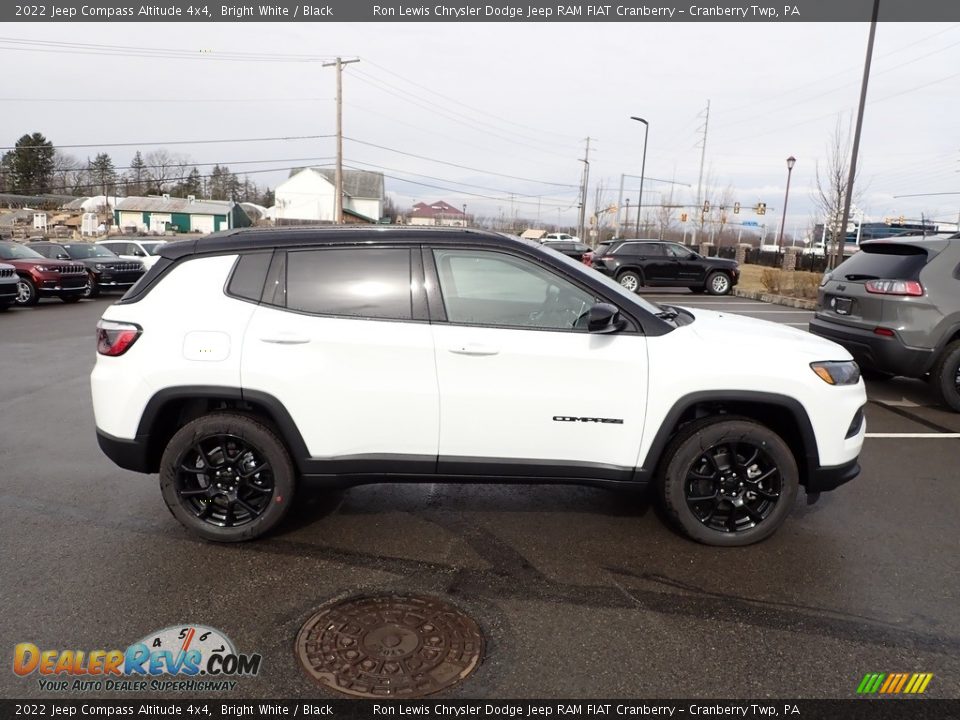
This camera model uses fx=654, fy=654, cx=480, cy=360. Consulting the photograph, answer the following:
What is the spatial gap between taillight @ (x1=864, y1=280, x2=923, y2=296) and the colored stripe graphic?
509cm

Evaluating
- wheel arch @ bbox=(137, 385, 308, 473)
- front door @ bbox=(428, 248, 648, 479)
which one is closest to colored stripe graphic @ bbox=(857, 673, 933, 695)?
front door @ bbox=(428, 248, 648, 479)

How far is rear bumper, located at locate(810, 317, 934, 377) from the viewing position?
6.65 m

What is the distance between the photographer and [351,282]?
3.65 m

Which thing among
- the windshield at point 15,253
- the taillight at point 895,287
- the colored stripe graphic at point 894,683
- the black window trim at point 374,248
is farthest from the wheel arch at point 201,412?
the windshield at point 15,253

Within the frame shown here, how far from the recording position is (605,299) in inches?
144

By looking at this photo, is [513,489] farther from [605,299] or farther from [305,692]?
[305,692]

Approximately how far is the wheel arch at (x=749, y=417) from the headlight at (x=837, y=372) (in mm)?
226

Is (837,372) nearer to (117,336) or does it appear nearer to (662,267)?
(117,336)

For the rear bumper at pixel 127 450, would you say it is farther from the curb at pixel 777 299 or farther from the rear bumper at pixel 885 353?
the curb at pixel 777 299

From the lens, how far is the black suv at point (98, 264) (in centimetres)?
1877

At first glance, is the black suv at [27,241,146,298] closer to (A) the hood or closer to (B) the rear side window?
(B) the rear side window

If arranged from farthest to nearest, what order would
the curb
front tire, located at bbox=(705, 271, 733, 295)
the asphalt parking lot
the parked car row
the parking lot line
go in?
front tire, located at bbox=(705, 271, 733, 295) < the curb < the parked car row < the parking lot line < the asphalt parking lot

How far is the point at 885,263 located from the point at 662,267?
46.3 feet

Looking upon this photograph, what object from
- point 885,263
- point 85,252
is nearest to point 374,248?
point 885,263
